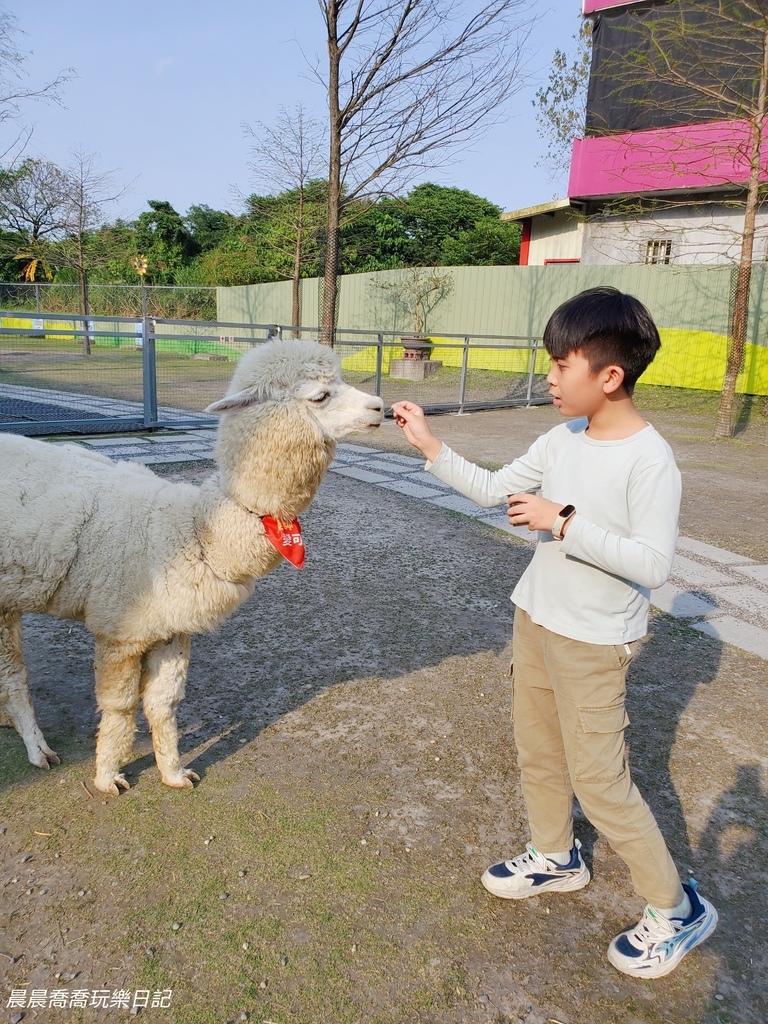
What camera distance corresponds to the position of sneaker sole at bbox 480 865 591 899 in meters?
2.04

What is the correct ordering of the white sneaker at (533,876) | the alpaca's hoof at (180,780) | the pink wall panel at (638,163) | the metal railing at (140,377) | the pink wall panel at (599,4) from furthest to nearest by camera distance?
the pink wall panel at (599,4)
the pink wall panel at (638,163)
the metal railing at (140,377)
the alpaca's hoof at (180,780)
the white sneaker at (533,876)

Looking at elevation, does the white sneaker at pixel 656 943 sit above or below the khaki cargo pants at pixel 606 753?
below

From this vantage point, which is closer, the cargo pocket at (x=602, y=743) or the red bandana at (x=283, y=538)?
the cargo pocket at (x=602, y=743)

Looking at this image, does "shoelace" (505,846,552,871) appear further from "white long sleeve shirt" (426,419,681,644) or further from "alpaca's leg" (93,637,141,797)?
"alpaca's leg" (93,637,141,797)

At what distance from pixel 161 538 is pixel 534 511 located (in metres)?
1.31

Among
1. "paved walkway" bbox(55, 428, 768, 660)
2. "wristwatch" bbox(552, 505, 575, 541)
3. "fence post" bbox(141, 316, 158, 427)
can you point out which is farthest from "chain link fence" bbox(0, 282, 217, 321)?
"wristwatch" bbox(552, 505, 575, 541)

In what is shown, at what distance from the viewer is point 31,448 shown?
101 inches

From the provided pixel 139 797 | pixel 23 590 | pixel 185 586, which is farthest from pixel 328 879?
pixel 23 590

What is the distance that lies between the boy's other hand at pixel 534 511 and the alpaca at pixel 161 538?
632 millimetres

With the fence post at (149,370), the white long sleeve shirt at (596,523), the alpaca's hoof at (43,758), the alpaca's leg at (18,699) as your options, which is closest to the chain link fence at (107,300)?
the fence post at (149,370)

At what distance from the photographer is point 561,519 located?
1639 millimetres

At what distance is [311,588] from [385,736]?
161cm

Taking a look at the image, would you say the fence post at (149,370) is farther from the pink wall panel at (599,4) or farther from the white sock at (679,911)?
the pink wall panel at (599,4)

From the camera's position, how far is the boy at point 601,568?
166cm
